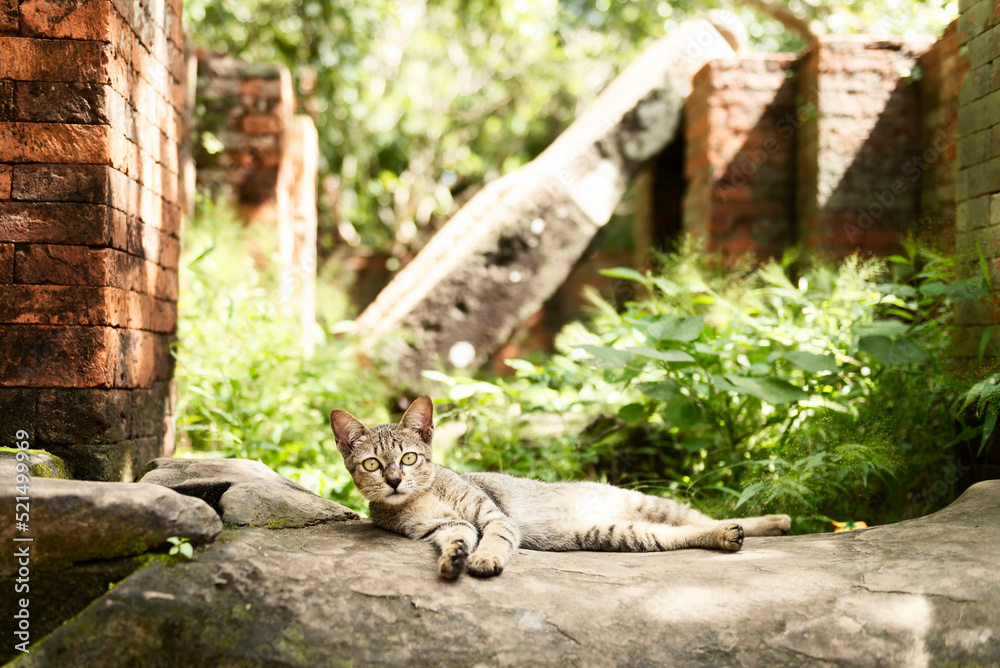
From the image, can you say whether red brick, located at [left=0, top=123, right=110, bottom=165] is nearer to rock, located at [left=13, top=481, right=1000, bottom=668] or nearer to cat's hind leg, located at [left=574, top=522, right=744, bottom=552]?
rock, located at [left=13, top=481, right=1000, bottom=668]

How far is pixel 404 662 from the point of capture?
1.82m

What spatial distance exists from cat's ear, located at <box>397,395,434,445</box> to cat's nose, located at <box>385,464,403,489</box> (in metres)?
0.28

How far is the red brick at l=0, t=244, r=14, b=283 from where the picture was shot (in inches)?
104

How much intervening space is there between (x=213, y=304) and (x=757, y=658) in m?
4.08

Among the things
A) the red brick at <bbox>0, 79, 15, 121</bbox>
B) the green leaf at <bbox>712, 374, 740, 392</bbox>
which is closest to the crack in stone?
the green leaf at <bbox>712, 374, 740, 392</bbox>

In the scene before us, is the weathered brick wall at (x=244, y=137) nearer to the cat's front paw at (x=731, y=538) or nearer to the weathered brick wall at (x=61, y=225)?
the weathered brick wall at (x=61, y=225)

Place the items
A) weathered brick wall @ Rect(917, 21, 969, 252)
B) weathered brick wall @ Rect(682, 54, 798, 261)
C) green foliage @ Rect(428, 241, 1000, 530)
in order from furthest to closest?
weathered brick wall @ Rect(682, 54, 798, 261), weathered brick wall @ Rect(917, 21, 969, 252), green foliage @ Rect(428, 241, 1000, 530)

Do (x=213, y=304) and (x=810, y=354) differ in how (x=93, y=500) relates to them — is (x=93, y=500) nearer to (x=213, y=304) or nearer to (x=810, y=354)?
(x=213, y=304)

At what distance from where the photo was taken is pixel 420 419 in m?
2.77

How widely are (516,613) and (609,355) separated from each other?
1.94 metres

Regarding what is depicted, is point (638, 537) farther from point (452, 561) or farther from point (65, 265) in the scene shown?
point (65, 265)

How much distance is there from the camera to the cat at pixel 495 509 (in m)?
2.51

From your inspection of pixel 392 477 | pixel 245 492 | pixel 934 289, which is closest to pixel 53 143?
pixel 245 492

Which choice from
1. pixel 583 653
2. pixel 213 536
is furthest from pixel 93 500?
pixel 583 653
